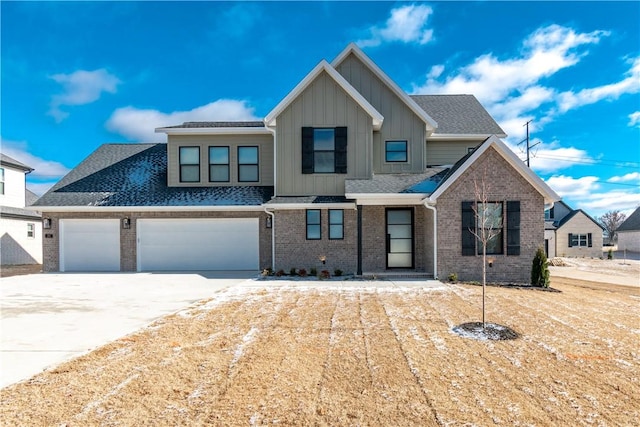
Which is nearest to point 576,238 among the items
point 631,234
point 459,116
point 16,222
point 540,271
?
point 631,234

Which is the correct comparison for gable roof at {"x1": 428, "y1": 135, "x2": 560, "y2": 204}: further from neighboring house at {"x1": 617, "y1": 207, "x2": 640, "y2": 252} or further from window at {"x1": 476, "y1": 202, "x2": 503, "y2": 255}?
neighboring house at {"x1": 617, "y1": 207, "x2": 640, "y2": 252}

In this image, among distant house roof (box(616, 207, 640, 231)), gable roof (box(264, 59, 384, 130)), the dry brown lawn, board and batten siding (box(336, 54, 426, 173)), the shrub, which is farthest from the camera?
distant house roof (box(616, 207, 640, 231))

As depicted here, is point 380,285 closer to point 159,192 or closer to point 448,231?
point 448,231

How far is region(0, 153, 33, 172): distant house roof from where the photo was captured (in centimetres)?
1897

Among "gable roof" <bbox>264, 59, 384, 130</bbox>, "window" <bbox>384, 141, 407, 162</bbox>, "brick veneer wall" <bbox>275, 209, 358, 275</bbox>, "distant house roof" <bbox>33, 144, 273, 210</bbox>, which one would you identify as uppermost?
"gable roof" <bbox>264, 59, 384, 130</bbox>

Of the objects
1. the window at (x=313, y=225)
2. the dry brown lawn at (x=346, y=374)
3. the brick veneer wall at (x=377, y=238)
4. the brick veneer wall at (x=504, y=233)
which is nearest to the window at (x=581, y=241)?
the brick veneer wall at (x=504, y=233)

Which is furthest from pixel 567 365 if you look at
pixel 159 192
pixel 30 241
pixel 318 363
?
pixel 30 241

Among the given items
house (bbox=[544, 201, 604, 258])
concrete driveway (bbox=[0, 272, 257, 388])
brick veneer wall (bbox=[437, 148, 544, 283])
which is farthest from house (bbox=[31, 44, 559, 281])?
house (bbox=[544, 201, 604, 258])

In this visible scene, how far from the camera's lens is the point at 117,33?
13914 millimetres

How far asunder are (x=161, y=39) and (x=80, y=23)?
286cm

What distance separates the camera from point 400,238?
13516 millimetres

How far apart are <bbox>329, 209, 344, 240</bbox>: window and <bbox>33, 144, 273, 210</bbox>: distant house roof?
310 centimetres

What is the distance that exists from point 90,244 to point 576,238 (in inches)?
1371

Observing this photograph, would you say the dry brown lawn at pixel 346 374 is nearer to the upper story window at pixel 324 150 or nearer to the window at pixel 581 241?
the upper story window at pixel 324 150
